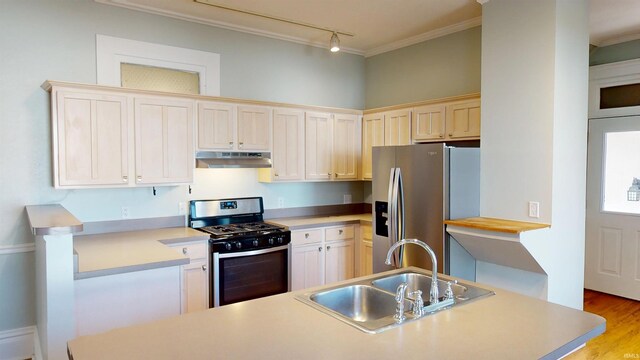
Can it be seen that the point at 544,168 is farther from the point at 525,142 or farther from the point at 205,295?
the point at 205,295

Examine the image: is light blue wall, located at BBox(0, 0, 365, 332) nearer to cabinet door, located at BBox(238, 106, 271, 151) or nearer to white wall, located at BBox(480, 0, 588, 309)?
cabinet door, located at BBox(238, 106, 271, 151)

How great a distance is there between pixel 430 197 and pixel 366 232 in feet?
4.16

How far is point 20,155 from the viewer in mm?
3334

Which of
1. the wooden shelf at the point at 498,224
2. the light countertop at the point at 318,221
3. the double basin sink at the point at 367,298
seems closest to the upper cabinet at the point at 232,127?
the light countertop at the point at 318,221

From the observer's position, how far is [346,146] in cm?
488

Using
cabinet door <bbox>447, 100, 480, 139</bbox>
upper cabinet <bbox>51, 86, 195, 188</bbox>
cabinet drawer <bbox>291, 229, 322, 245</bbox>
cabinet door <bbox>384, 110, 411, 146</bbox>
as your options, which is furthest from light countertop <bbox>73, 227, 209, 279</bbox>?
cabinet door <bbox>447, 100, 480, 139</bbox>

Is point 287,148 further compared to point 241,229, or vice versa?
point 287,148

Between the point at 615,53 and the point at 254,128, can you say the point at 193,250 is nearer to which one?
the point at 254,128

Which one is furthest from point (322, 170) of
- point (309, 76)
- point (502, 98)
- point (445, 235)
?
point (502, 98)

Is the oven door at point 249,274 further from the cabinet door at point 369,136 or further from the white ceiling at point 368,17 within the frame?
the white ceiling at point 368,17

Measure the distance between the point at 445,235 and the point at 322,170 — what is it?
5.58 ft

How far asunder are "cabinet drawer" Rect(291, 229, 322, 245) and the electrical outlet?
203cm

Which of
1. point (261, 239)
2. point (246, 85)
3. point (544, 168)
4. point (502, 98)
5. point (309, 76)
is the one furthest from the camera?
point (309, 76)

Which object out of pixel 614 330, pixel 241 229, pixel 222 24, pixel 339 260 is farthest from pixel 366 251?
pixel 222 24
